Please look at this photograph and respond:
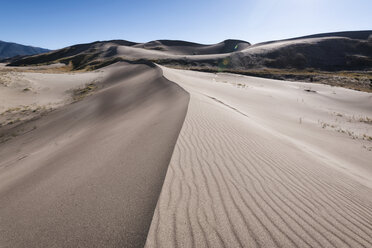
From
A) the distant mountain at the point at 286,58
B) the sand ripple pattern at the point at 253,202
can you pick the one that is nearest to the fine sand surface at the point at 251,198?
the sand ripple pattern at the point at 253,202

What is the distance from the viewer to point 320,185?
311 cm

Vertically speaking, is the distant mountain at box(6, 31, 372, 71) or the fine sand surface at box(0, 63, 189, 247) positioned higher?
the distant mountain at box(6, 31, 372, 71)

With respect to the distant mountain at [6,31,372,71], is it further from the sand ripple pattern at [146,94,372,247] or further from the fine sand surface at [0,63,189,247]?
the sand ripple pattern at [146,94,372,247]

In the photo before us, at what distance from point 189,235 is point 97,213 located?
1.21 m

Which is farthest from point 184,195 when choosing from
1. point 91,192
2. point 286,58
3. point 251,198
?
point 286,58

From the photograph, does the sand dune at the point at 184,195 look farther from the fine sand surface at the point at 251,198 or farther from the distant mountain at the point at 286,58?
the distant mountain at the point at 286,58

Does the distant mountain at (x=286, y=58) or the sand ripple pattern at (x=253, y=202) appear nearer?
the sand ripple pattern at (x=253, y=202)

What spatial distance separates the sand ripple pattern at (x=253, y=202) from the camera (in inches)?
74.6

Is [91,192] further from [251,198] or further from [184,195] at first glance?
[251,198]

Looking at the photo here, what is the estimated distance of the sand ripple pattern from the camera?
74.6 inches

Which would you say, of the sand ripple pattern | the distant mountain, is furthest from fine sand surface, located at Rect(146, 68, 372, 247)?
the distant mountain

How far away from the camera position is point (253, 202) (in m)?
2.38

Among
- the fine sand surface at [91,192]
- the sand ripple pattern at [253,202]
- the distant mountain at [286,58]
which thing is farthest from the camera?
the distant mountain at [286,58]

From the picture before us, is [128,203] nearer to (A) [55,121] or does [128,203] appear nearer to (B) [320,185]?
(B) [320,185]
